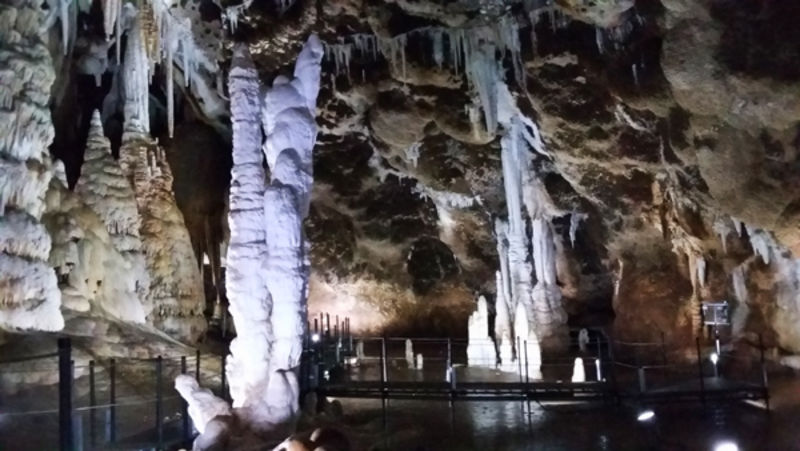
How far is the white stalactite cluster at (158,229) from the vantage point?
16.6m

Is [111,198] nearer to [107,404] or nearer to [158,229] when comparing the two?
[158,229]

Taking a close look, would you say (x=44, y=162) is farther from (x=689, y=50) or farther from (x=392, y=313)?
(x=392, y=313)

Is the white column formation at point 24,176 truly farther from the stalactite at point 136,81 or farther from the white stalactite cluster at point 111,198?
the stalactite at point 136,81

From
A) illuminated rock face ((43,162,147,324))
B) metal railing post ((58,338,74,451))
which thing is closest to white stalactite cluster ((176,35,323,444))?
metal railing post ((58,338,74,451))

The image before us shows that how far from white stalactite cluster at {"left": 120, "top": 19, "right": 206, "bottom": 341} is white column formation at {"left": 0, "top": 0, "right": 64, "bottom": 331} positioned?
4.66 meters

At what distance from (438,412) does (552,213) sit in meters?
9.61

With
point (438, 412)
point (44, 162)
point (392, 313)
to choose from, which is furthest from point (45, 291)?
point (392, 313)

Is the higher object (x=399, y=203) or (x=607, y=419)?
(x=399, y=203)

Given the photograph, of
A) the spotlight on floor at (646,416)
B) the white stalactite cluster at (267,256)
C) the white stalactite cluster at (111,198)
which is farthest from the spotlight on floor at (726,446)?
the white stalactite cluster at (111,198)

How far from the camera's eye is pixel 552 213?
19594mm

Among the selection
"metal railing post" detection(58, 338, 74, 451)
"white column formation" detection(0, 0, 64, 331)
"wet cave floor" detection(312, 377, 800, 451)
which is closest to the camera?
"metal railing post" detection(58, 338, 74, 451)

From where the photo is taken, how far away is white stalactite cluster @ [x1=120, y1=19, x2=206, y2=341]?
16625 millimetres

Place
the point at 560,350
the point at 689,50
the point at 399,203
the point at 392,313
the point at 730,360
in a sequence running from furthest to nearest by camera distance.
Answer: the point at 392,313
the point at 399,203
the point at 560,350
the point at 730,360
the point at 689,50

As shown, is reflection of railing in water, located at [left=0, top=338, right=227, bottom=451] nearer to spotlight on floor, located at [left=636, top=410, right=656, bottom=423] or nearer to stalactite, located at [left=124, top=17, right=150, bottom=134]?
spotlight on floor, located at [left=636, top=410, right=656, bottom=423]
